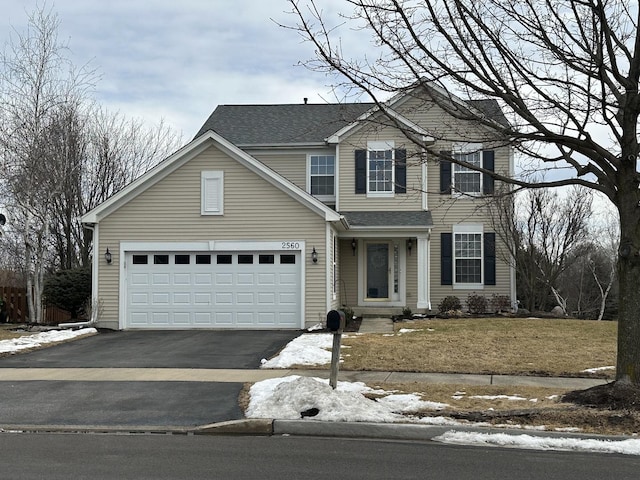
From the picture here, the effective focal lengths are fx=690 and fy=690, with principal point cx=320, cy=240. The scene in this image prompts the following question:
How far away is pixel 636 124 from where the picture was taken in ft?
29.9

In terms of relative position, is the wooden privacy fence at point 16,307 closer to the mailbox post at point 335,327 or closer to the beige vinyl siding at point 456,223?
the beige vinyl siding at point 456,223

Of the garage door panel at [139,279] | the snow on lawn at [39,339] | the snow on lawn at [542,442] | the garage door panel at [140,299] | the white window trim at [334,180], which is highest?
the white window trim at [334,180]

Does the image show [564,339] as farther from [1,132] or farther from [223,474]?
[1,132]

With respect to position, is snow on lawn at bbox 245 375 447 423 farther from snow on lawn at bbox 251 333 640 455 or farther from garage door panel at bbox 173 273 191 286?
garage door panel at bbox 173 273 191 286

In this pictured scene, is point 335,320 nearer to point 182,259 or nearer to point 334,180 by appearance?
point 182,259

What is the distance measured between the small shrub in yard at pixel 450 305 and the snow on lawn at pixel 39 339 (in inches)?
426

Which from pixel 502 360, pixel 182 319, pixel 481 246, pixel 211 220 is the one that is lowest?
pixel 502 360

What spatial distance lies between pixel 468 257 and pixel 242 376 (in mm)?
13606

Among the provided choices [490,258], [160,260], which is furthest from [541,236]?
[160,260]

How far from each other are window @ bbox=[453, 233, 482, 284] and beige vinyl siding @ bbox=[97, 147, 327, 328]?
623cm

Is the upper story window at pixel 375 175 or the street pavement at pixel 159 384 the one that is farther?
A: the upper story window at pixel 375 175

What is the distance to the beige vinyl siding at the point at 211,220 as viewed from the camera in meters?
19.2

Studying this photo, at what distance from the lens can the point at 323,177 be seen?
77.6 feet

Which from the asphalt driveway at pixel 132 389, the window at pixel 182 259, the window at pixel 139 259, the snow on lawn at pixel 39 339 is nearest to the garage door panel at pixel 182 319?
the window at pixel 182 259
